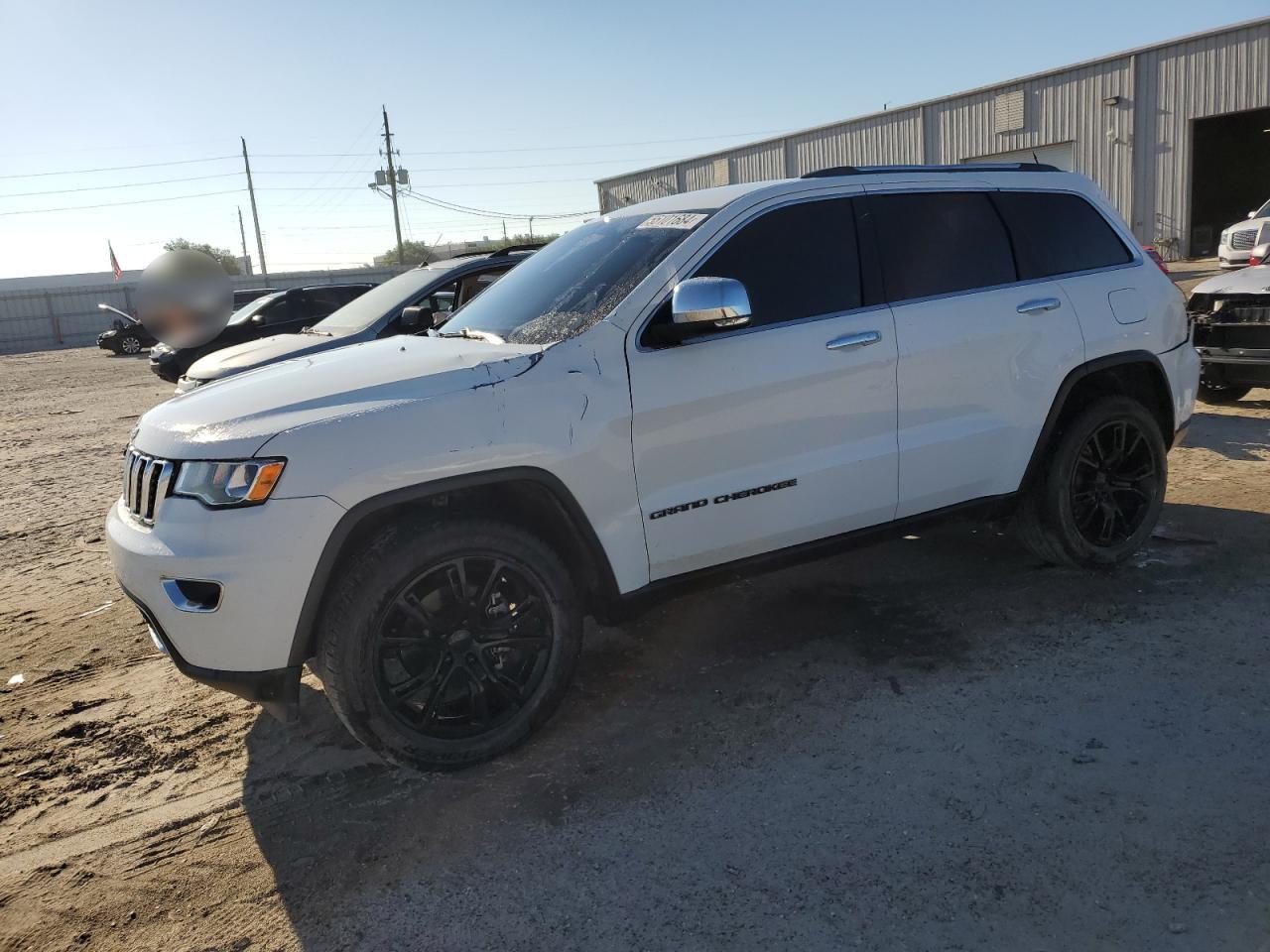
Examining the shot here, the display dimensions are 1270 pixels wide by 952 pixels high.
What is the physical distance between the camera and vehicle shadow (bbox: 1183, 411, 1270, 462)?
22.6ft

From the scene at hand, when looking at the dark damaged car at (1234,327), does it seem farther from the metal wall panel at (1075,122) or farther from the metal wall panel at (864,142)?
the metal wall panel at (864,142)

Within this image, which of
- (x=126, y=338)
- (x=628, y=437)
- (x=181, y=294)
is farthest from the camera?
(x=126, y=338)

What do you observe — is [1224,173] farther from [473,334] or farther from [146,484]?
[146,484]

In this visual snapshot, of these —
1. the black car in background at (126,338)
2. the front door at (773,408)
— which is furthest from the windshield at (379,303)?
the black car in background at (126,338)

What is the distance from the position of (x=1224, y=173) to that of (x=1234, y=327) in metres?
23.8

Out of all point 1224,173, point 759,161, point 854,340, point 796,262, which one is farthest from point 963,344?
point 759,161

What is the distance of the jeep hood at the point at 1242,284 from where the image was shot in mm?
7219

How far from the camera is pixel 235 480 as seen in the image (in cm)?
288

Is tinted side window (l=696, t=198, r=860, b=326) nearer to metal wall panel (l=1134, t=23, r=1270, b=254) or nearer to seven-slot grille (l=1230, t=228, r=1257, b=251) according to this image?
seven-slot grille (l=1230, t=228, r=1257, b=251)

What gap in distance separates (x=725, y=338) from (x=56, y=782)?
9.70ft

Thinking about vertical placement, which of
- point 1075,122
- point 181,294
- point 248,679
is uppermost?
point 1075,122

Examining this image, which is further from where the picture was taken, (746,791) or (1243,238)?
(1243,238)

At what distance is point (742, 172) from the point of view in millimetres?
36594

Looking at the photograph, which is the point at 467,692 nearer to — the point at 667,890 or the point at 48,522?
the point at 667,890
